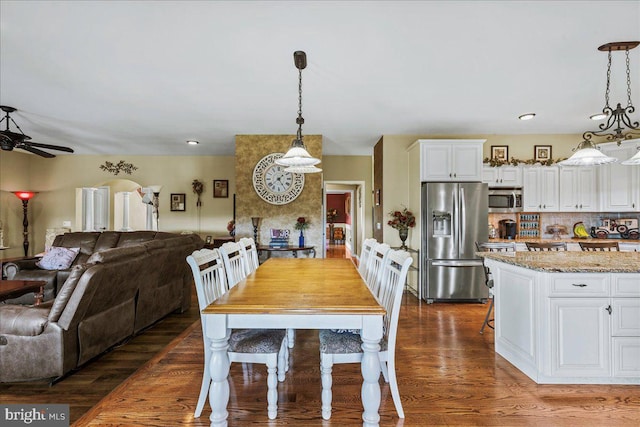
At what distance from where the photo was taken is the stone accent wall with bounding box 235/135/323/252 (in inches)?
204

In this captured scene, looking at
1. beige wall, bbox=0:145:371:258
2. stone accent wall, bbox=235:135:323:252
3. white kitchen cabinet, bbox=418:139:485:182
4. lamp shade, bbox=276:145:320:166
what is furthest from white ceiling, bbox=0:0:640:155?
beige wall, bbox=0:145:371:258

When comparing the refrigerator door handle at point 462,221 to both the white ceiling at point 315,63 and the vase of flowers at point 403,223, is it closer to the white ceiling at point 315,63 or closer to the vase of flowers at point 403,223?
the vase of flowers at point 403,223

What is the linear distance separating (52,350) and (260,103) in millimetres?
2932

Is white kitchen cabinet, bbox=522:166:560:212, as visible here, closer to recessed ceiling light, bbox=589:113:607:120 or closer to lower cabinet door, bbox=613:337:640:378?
recessed ceiling light, bbox=589:113:607:120

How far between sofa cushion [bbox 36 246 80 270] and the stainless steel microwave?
234 inches

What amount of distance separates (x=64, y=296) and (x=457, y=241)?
14.1 feet

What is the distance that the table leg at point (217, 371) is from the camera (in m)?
1.68

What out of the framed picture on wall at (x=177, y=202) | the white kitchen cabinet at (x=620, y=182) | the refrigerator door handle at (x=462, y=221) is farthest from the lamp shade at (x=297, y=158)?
the framed picture on wall at (x=177, y=202)

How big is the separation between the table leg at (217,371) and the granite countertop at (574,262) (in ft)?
6.98

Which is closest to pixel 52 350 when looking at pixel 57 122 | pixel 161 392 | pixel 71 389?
pixel 71 389

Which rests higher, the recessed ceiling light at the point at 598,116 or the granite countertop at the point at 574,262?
the recessed ceiling light at the point at 598,116

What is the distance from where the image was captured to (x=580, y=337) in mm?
2295

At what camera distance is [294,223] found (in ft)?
17.1

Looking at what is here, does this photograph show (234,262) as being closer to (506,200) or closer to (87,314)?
(87,314)
